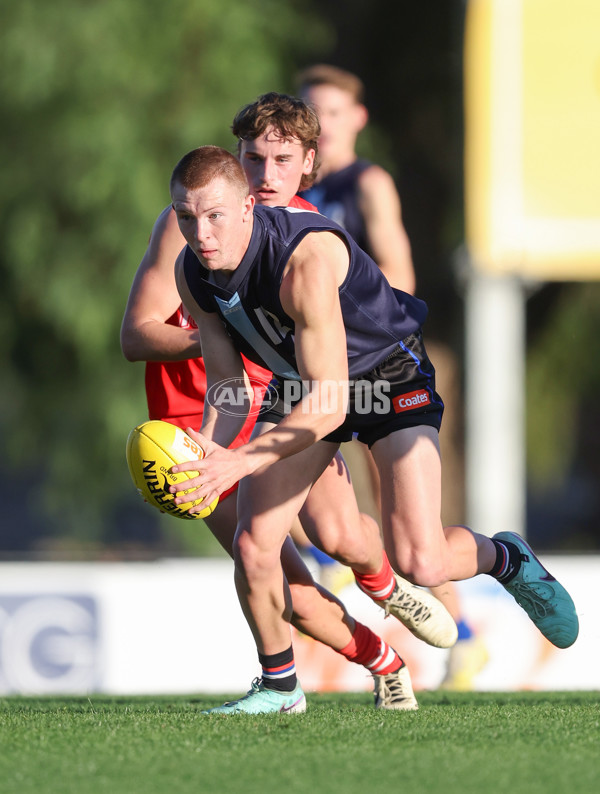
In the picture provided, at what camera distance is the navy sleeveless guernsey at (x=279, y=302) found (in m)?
4.45

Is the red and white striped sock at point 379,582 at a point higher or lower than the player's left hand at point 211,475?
lower

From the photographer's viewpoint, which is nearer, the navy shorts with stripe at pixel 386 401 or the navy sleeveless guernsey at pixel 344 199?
the navy shorts with stripe at pixel 386 401

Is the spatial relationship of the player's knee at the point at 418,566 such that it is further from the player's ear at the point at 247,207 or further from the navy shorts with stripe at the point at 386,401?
the player's ear at the point at 247,207

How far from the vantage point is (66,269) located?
11312 mm

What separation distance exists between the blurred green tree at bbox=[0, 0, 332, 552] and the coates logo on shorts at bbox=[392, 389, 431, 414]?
650 centimetres

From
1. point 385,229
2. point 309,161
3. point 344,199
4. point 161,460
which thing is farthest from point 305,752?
point 344,199

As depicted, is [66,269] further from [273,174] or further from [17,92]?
[273,174]

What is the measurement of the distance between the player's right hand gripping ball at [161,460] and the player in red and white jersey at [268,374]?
80 cm

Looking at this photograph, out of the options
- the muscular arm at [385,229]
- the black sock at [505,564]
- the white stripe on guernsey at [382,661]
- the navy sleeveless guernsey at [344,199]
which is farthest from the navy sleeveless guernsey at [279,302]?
the navy sleeveless guernsey at [344,199]

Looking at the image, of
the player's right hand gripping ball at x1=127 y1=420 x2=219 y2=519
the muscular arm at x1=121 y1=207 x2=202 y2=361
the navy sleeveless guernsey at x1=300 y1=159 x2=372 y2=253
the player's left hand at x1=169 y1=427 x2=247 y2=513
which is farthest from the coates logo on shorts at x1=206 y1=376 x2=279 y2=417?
the navy sleeveless guernsey at x1=300 y1=159 x2=372 y2=253

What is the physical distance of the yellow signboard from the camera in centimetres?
884

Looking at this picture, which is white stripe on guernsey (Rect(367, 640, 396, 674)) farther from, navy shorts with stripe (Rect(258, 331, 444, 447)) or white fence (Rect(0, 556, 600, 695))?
white fence (Rect(0, 556, 600, 695))

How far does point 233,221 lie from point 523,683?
13.6 ft

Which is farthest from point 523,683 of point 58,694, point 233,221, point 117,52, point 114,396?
point 117,52
